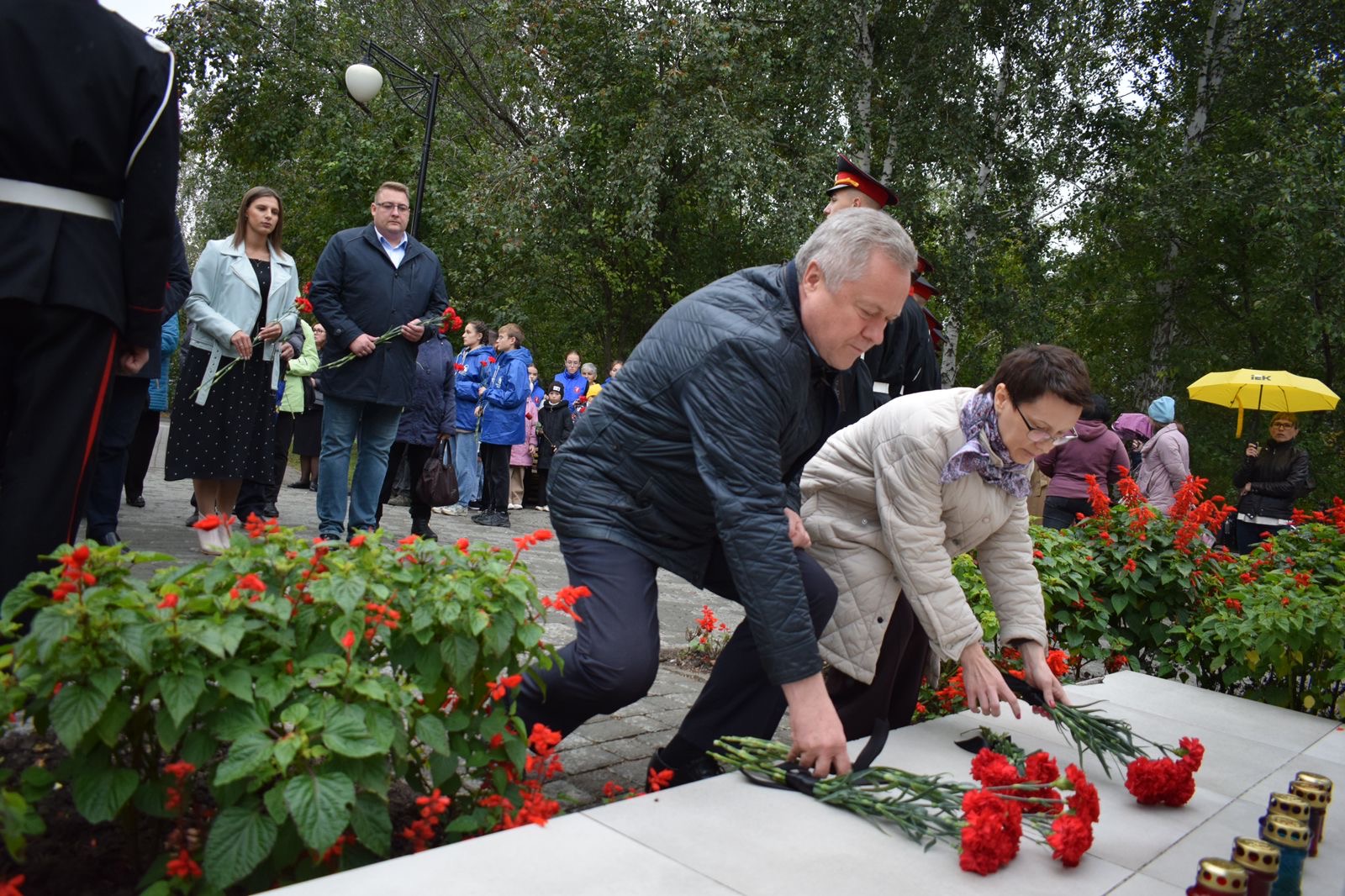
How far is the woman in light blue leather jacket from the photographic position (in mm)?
6348

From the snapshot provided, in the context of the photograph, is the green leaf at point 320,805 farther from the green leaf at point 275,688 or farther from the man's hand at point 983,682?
the man's hand at point 983,682

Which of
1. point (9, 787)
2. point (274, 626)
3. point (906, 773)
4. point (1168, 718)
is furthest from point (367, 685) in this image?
point (1168, 718)

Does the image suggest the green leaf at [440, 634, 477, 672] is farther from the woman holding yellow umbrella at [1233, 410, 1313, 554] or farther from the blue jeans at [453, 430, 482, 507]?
the woman holding yellow umbrella at [1233, 410, 1313, 554]

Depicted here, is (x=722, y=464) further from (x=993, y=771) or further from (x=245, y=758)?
(x=245, y=758)

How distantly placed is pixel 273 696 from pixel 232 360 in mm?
4876

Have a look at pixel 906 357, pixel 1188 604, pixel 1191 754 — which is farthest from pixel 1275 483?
pixel 1191 754

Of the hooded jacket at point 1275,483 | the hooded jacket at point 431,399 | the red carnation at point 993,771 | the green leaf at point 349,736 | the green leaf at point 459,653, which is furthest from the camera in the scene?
the hooded jacket at point 1275,483

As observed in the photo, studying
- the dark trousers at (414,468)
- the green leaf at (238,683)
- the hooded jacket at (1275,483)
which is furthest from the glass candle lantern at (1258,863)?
the hooded jacket at (1275,483)

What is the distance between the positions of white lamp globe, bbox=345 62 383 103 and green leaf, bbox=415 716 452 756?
A: 13520 mm

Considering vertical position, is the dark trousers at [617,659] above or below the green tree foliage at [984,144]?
below

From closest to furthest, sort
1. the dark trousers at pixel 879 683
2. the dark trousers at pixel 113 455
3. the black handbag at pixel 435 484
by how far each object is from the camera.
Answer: the dark trousers at pixel 879 683 → the dark trousers at pixel 113 455 → the black handbag at pixel 435 484

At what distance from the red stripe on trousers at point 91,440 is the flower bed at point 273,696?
0.73 metres

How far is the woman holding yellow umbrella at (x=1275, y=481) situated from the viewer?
37.8 ft

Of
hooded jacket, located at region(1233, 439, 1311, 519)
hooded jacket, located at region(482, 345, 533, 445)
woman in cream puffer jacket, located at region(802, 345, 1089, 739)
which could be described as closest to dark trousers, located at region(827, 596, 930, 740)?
woman in cream puffer jacket, located at region(802, 345, 1089, 739)
